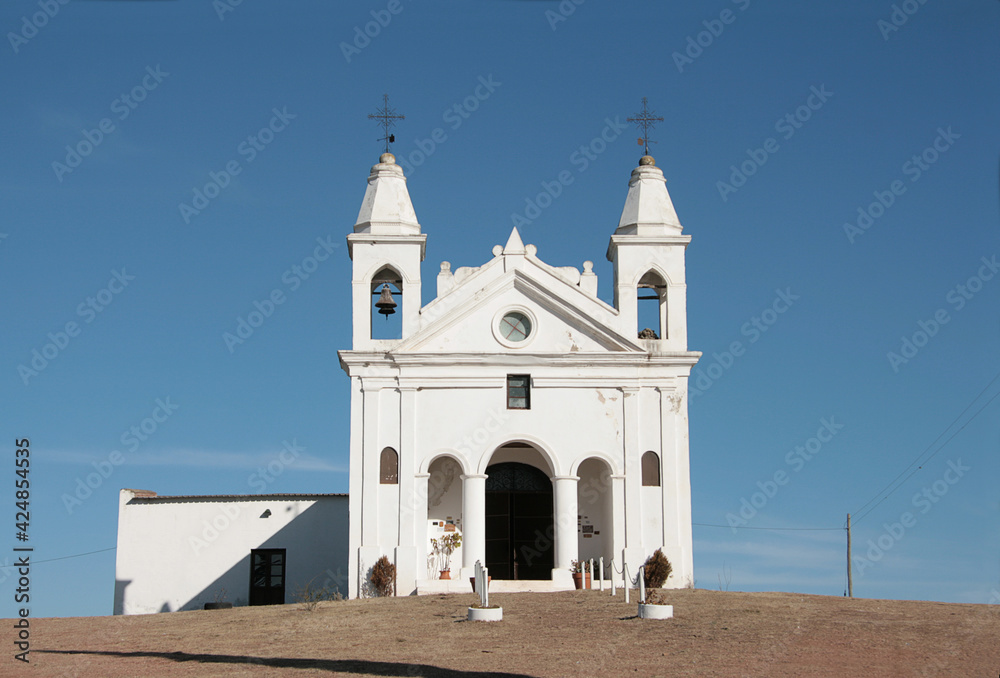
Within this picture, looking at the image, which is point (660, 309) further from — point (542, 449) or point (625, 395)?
point (542, 449)

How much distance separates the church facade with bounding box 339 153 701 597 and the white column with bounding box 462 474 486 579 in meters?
0.04

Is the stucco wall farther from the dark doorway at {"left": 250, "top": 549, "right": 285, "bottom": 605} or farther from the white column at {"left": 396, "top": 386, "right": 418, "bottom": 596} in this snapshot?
the white column at {"left": 396, "top": 386, "right": 418, "bottom": 596}

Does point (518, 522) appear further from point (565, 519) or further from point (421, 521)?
point (421, 521)

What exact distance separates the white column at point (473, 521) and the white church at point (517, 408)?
35 mm

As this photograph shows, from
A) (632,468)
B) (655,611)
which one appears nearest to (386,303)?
(632,468)

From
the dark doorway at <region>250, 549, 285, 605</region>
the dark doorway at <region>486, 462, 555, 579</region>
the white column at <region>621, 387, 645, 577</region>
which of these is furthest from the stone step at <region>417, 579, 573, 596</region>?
the dark doorway at <region>250, 549, 285, 605</region>

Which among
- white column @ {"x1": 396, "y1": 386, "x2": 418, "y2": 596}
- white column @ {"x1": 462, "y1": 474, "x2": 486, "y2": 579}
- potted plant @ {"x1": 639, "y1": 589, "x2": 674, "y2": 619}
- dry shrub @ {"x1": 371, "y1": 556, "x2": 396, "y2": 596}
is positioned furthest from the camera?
white column @ {"x1": 462, "y1": 474, "x2": 486, "y2": 579}

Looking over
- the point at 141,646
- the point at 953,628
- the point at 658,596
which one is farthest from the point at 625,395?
the point at 141,646

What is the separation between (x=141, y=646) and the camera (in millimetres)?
20469

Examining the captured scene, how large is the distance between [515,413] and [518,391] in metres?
0.61

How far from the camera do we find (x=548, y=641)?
766 inches

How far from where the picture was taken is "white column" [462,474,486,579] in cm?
2875

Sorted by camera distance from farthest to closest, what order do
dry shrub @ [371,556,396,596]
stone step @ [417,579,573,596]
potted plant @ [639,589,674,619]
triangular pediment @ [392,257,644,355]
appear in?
triangular pediment @ [392,257,644,355]
dry shrub @ [371,556,396,596]
stone step @ [417,579,573,596]
potted plant @ [639,589,674,619]

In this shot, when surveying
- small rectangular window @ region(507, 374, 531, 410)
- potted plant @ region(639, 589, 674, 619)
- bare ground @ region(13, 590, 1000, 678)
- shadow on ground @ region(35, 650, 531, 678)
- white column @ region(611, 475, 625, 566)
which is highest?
small rectangular window @ region(507, 374, 531, 410)
